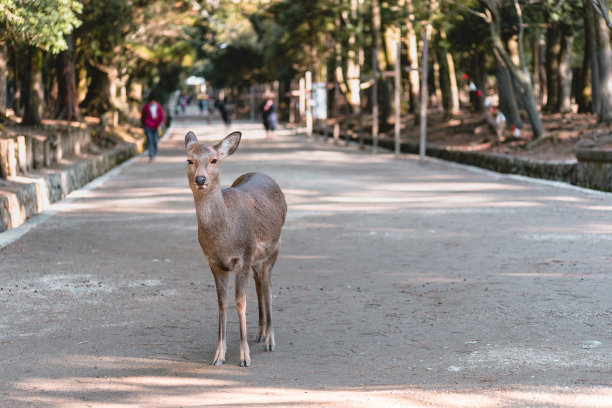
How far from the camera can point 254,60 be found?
9181 centimetres

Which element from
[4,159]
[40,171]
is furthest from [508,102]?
[4,159]

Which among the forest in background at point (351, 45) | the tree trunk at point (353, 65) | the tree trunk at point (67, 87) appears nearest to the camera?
the forest in background at point (351, 45)

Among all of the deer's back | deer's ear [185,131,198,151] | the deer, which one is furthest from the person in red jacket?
deer's ear [185,131,198,151]

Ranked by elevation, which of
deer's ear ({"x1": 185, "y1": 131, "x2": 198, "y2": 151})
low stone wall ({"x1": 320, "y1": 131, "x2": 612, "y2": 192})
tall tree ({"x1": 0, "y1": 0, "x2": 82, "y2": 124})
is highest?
tall tree ({"x1": 0, "y1": 0, "x2": 82, "y2": 124})

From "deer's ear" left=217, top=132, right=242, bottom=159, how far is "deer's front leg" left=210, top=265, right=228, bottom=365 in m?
0.82

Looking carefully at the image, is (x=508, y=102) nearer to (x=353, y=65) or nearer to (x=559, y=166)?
(x=559, y=166)

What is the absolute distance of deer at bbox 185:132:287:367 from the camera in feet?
24.1

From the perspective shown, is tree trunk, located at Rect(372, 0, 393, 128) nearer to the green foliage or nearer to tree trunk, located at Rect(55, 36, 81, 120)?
tree trunk, located at Rect(55, 36, 81, 120)

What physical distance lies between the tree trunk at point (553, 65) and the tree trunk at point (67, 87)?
1591cm

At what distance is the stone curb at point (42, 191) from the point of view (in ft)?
50.1

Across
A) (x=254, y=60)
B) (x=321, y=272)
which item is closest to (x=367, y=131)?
(x=321, y=272)

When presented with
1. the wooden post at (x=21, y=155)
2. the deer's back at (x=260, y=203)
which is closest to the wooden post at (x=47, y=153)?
the wooden post at (x=21, y=155)

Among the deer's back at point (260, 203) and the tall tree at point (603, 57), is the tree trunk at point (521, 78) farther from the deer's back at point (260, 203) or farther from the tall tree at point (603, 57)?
the deer's back at point (260, 203)

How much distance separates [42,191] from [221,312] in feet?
37.4
